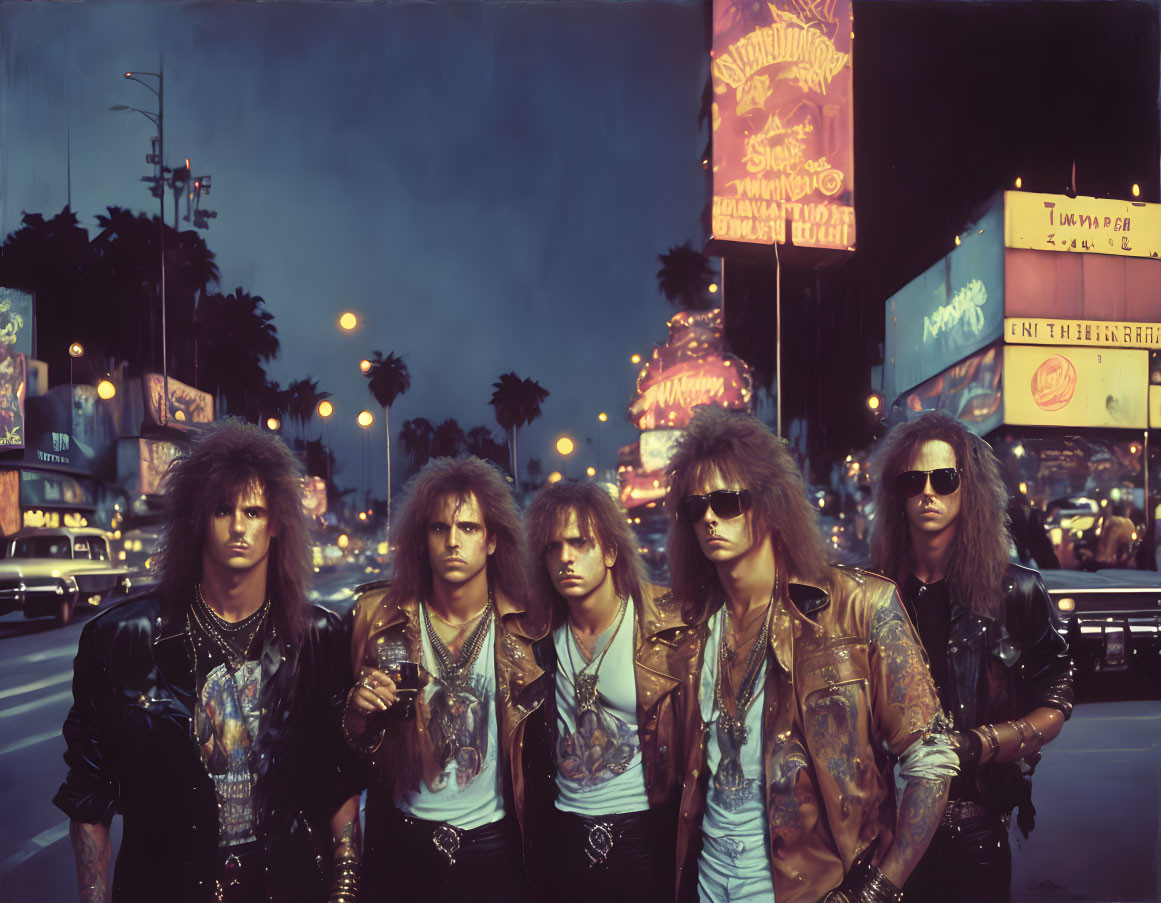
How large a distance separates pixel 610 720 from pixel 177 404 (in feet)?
12.7

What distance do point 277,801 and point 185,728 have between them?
0.42 m

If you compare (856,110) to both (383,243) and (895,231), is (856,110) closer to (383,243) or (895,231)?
(895,231)

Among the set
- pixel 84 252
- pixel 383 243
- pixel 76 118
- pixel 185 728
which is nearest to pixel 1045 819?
pixel 185 728

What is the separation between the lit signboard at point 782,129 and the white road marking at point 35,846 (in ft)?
18.5

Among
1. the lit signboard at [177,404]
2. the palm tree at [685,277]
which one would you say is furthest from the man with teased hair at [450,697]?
the palm tree at [685,277]

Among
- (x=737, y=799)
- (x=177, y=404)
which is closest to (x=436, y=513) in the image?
(x=737, y=799)

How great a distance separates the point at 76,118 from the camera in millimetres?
5043

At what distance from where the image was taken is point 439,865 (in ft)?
9.15

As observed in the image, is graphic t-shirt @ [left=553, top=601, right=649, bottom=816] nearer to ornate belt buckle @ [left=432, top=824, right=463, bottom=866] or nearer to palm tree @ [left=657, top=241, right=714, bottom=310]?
ornate belt buckle @ [left=432, top=824, right=463, bottom=866]

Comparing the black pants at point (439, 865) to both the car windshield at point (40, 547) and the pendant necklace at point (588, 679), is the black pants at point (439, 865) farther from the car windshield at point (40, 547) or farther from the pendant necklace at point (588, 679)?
the car windshield at point (40, 547)

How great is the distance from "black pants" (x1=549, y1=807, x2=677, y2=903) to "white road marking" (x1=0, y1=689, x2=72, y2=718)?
14.8 ft

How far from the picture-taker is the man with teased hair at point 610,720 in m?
2.79

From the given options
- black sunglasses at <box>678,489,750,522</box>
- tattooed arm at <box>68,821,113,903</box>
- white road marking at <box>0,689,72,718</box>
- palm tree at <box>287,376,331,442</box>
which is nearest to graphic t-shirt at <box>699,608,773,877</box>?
black sunglasses at <box>678,489,750,522</box>

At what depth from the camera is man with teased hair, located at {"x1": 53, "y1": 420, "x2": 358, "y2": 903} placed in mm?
2766
